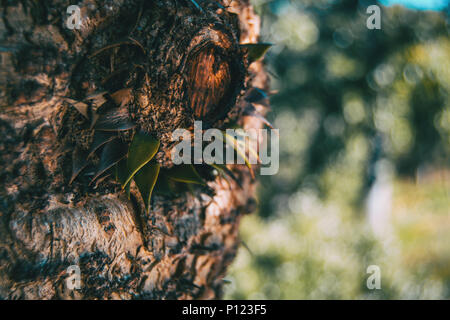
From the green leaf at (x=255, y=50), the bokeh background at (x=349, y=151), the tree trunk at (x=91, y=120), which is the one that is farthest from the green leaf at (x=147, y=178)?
the bokeh background at (x=349, y=151)

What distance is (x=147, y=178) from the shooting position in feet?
2.65

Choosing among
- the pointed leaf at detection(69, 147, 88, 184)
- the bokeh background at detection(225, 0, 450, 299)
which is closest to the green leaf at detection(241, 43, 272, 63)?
the pointed leaf at detection(69, 147, 88, 184)

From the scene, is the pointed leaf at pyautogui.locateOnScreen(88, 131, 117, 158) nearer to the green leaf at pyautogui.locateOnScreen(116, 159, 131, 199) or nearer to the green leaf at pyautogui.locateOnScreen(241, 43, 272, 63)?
the green leaf at pyautogui.locateOnScreen(116, 159, 131, 199)

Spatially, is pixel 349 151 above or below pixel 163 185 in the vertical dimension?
above

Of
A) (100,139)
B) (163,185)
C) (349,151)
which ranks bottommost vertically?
(163,185)

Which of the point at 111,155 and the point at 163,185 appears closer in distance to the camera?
the point at 111,155

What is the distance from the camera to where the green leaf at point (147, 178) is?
0.80 m

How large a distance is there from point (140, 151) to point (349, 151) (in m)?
6.70

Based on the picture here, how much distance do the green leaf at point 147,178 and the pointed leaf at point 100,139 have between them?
4.6 inches

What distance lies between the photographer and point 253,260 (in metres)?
3.78

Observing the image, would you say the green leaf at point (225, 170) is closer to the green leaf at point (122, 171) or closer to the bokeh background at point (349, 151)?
the green leaf at point (122, 171)

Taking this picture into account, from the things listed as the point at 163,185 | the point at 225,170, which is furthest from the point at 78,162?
the point at 225,170

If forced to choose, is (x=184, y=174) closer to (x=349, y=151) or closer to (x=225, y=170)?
(x=225, y=170)
